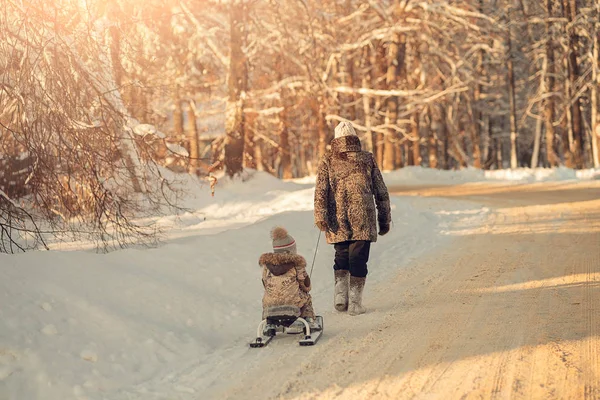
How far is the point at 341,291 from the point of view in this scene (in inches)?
314

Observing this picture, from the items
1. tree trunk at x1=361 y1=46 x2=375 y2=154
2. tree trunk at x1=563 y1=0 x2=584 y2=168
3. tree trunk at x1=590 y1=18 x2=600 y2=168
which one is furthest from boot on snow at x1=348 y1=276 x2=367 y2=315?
tree trunk at x1=563 y1=0 x2=584 y2=168

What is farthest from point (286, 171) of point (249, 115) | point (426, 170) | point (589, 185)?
point (589, 185)

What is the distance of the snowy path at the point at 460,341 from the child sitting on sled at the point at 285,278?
412 millimetres

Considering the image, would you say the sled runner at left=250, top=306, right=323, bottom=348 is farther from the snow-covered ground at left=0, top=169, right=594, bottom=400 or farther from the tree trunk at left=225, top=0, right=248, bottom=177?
the tree trunk at left=225, top=0, right=248, bottom=177

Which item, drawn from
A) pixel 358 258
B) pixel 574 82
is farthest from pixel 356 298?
pixel 574 82

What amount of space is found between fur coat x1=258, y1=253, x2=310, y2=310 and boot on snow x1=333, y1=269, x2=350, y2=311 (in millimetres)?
983

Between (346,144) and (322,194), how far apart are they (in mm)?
624

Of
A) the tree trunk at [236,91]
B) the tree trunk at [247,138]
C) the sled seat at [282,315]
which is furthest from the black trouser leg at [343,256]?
the tree trunk at [236,91]

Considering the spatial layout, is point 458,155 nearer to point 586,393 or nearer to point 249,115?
point 249,115

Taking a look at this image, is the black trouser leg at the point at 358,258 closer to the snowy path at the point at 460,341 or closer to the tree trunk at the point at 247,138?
the snowy path at the point at 460,341

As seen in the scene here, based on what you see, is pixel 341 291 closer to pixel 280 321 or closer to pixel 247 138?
pixel 280 321

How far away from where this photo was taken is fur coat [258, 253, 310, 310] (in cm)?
698

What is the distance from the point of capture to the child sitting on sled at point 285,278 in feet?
22.9

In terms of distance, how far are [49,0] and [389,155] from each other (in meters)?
31.7
